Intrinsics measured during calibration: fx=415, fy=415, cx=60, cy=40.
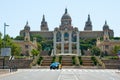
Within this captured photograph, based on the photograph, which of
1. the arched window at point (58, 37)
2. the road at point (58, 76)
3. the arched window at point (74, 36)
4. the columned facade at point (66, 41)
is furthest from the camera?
the arched window at point (58, 37)

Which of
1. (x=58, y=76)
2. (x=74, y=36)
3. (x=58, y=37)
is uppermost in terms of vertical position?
(x=74, y=36)

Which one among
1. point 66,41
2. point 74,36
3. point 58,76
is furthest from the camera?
point 74,36

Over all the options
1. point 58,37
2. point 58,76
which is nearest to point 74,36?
point 58,37

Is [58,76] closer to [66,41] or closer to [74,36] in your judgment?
[66,41]

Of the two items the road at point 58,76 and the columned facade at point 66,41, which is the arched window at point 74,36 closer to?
the columned facade at point 66,41

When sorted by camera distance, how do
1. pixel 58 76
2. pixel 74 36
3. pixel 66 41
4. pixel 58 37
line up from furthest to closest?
1. pixel 58 37
2. pixel 74 36
3. pixel 66 41
4. pixel 58 76

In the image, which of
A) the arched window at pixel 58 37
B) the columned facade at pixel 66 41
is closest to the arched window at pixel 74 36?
the columned facade at pixel 66 41

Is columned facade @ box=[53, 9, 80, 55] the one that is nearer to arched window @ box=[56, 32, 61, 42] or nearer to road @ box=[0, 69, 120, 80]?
arched window @ box=[56, 32, 61, 42]

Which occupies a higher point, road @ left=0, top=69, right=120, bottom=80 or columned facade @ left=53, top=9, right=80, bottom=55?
columned facade @ left=53, top=9, right=80, bottom=55

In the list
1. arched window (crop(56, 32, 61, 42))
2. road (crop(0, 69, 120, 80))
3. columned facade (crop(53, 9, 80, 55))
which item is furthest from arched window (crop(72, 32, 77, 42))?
road (crop(0, 69, 120, 80))

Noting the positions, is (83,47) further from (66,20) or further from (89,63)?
(89,63)

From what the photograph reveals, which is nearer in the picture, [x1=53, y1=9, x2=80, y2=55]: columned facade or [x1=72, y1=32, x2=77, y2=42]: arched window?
[x1=53, y1=9, x2=80, y2=55]: columned facade

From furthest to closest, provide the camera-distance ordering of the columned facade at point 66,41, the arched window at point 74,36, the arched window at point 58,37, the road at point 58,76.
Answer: the arched window at point 58,37
the arched window at point 74,36
the columned facade at point 66,41
the road at point 58,76

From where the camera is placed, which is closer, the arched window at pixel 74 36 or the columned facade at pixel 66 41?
the columned facade at pixel 66 41
